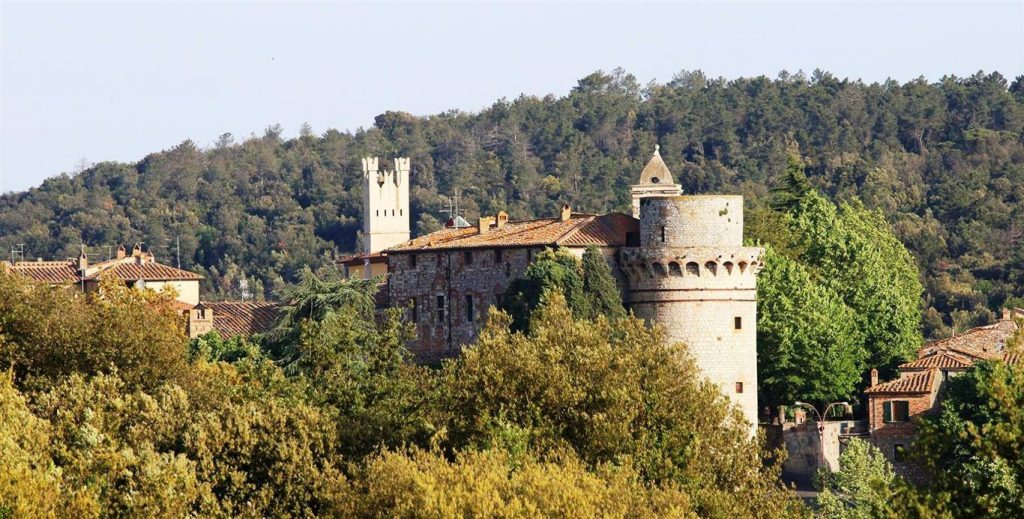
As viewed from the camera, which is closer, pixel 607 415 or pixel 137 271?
pixel 607 415

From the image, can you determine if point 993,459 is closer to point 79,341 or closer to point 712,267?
point 79,341

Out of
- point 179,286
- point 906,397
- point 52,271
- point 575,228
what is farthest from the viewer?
point 52,271

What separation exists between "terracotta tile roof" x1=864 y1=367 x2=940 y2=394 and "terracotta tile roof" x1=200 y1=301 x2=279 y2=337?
1828 centimetres

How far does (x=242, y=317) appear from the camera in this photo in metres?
75.8

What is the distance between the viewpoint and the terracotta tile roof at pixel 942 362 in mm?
66000

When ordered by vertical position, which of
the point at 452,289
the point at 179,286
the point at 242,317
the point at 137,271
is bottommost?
the point at 242,317

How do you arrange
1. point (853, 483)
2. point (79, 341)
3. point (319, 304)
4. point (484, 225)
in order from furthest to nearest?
1. point (484, 225)
2. point (319, 304)
3. point (853, 483)
4. point (79, 341)

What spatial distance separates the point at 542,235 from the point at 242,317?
15.4 m

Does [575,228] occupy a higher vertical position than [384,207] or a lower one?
lower

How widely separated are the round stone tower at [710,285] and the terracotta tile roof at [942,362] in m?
9.80

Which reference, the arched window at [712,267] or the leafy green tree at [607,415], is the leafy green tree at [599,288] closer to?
the arched window at [712,267]

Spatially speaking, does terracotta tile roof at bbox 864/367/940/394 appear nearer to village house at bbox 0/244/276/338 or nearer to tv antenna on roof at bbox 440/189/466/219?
village house at bbox 0/244/276/338

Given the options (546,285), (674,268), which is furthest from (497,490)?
(546,285)

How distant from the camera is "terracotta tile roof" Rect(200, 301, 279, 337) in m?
73.7
